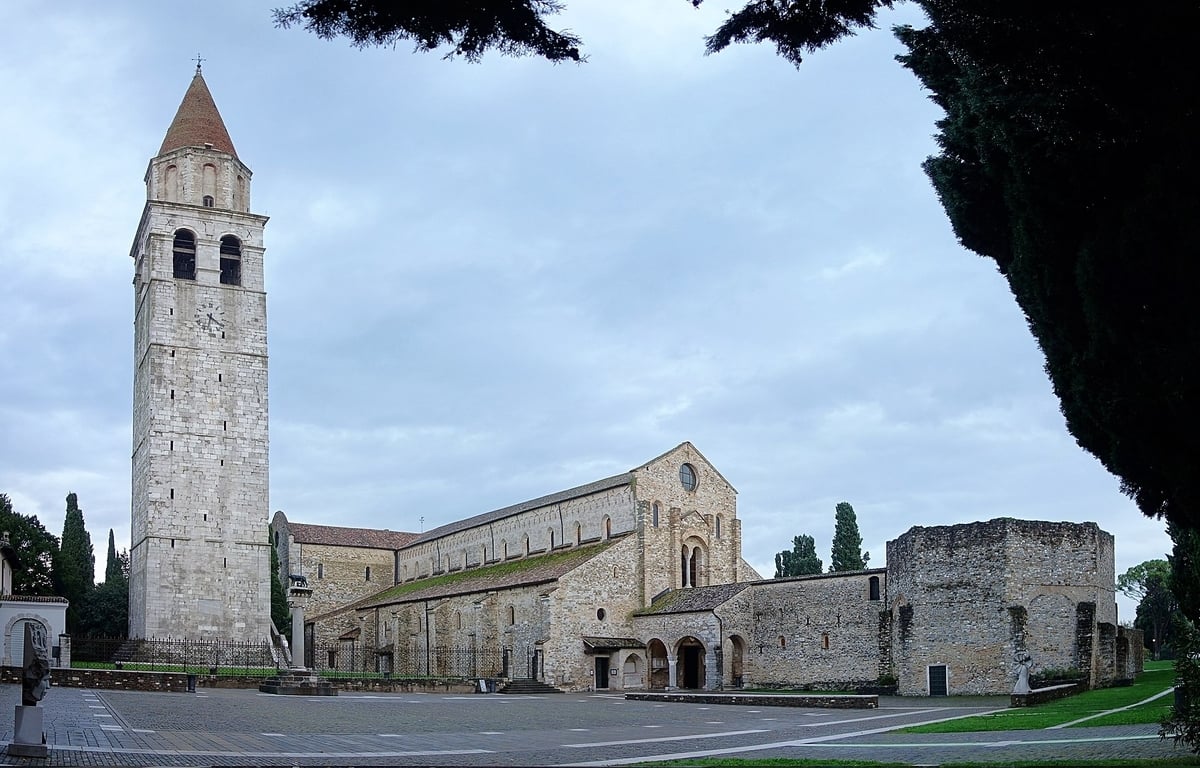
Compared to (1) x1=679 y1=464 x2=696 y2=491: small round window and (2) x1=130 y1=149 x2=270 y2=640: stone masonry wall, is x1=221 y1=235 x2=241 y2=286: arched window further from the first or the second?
(1) x1=679 y1=464 x2=696 y2=491: small round window

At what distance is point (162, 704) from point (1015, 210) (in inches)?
883

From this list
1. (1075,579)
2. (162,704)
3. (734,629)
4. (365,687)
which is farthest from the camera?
(734,629)

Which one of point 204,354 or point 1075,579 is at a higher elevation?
point 204,354

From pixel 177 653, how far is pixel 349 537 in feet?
66.3

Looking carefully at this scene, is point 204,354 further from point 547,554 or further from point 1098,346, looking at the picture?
point 1098,346

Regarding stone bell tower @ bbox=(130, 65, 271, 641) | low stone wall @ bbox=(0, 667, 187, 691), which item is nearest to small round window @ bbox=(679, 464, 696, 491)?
stone bell tower @ bbox=(130, 65, 271, 641)

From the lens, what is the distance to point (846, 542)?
59125 mm

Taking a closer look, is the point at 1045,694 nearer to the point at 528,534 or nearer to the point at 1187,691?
the point at 1187,691

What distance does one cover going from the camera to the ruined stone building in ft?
112

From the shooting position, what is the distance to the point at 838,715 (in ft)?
88.6

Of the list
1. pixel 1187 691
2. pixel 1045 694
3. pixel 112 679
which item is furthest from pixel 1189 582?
pixel 112 679

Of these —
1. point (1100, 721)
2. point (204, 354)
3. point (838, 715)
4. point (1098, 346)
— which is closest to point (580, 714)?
point (838, 715)

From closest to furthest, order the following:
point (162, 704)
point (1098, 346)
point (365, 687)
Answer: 1. point (1098, 346)
2. point (162, 704)
3. point (365, 687)

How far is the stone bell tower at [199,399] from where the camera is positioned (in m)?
47.4
